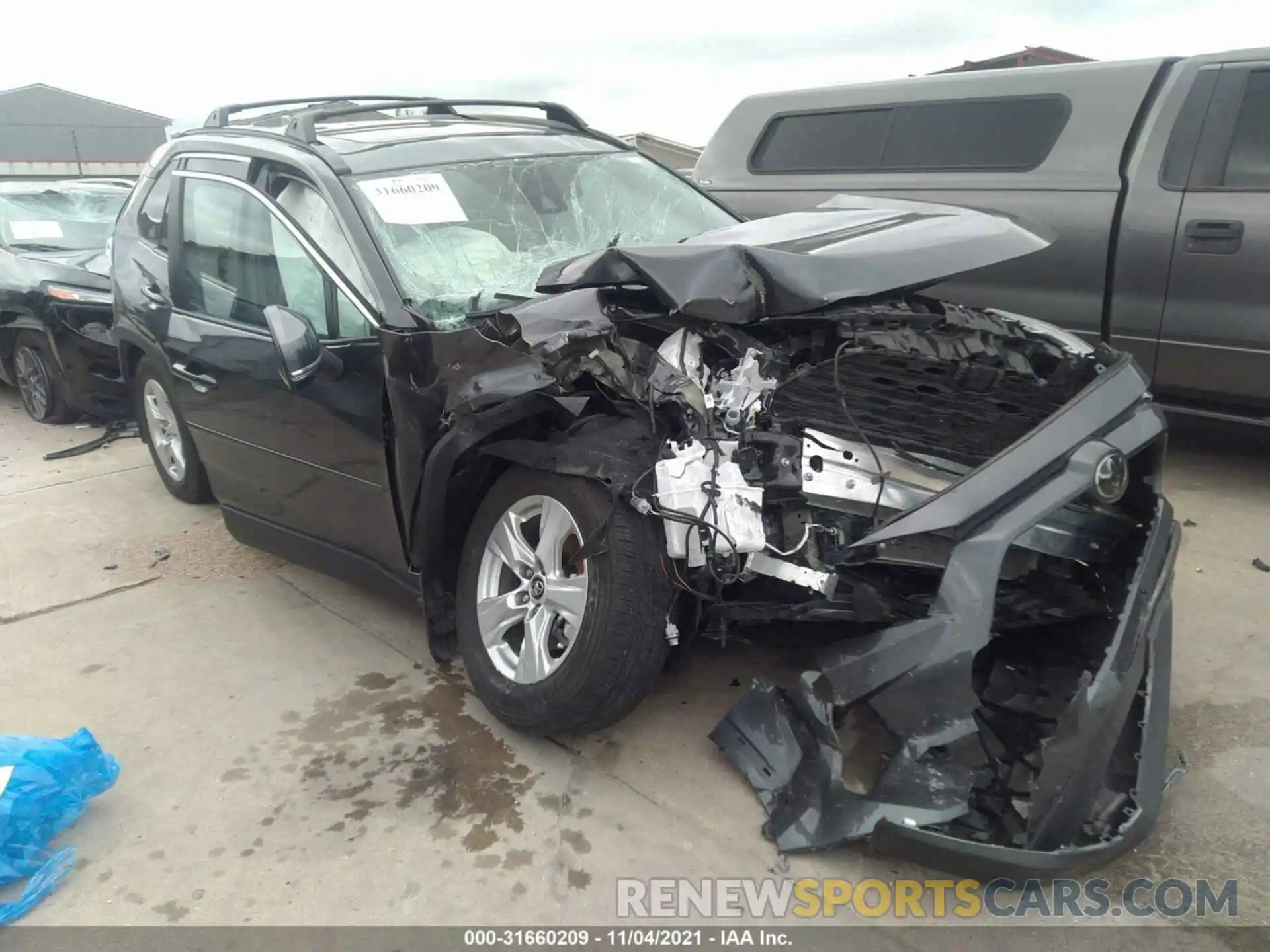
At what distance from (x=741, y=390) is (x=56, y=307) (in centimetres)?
607

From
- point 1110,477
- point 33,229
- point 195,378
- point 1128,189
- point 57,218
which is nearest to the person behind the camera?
point 1110,477

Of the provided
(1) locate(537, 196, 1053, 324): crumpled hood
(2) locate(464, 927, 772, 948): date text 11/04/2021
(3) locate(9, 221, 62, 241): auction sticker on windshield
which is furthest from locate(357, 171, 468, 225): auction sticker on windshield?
(3) locate(9, 221, 62, 241): auction sticker on windshield

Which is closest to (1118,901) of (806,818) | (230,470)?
Answer: (806,818)

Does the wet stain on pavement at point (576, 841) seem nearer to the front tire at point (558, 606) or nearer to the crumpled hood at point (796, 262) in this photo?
the front tire at point (558, 606)

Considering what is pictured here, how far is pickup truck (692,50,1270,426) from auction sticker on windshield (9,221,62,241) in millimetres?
6461

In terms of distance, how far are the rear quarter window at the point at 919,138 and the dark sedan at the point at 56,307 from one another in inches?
184

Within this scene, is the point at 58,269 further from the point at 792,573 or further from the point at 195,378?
the point at 792,573

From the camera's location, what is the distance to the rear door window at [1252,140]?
4.38 metres

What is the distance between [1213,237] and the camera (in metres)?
4.41

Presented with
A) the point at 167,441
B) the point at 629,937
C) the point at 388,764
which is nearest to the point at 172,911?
the point at 388,764

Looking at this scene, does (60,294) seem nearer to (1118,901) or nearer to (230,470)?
(230,470)

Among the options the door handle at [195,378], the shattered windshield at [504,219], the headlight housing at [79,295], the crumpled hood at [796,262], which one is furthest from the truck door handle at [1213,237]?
the headlight housing at [79,295]

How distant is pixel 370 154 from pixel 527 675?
2.06 meters

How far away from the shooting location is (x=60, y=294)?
670cm
